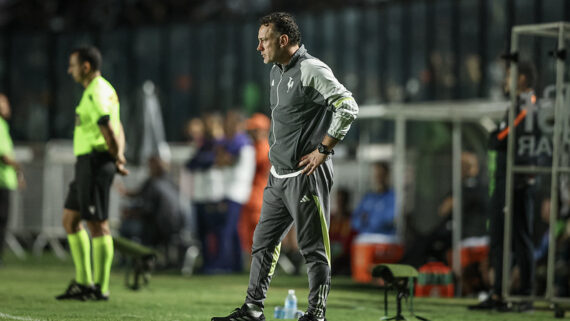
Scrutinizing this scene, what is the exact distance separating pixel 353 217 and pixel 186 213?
3055 millimetres

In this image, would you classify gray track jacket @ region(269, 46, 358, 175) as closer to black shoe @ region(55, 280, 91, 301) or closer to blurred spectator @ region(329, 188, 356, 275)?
black shoe @ region(55, 280, 91, 301)

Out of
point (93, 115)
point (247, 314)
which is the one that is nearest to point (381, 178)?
point (93, 115)

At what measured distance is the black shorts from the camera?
8.56 meters

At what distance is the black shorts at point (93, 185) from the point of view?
8.56 meters

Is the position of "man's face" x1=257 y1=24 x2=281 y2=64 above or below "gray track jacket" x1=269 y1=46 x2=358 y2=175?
above

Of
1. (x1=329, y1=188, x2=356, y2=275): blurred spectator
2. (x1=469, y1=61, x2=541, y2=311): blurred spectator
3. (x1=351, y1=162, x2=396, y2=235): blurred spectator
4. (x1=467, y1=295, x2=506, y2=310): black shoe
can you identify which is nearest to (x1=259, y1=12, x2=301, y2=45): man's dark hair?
(x1=469, y1=61, x2=541, y2=311): blurred spectator

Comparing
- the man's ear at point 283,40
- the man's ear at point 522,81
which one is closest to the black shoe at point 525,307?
the man's ear at point 522,81

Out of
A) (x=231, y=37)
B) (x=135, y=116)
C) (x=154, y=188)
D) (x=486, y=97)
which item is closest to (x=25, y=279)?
(x=154, y=188)

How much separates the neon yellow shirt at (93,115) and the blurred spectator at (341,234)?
17.9 ft

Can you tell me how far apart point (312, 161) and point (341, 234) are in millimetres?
7487

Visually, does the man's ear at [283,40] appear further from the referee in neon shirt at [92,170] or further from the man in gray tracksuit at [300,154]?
the referee in neon shirt at [92,170]

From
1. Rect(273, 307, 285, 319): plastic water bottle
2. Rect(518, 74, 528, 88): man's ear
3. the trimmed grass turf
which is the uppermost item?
Rect(518, 74, 528, 88): man's ear

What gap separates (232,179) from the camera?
44.1ft

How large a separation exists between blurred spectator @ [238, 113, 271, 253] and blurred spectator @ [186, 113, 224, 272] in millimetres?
407
